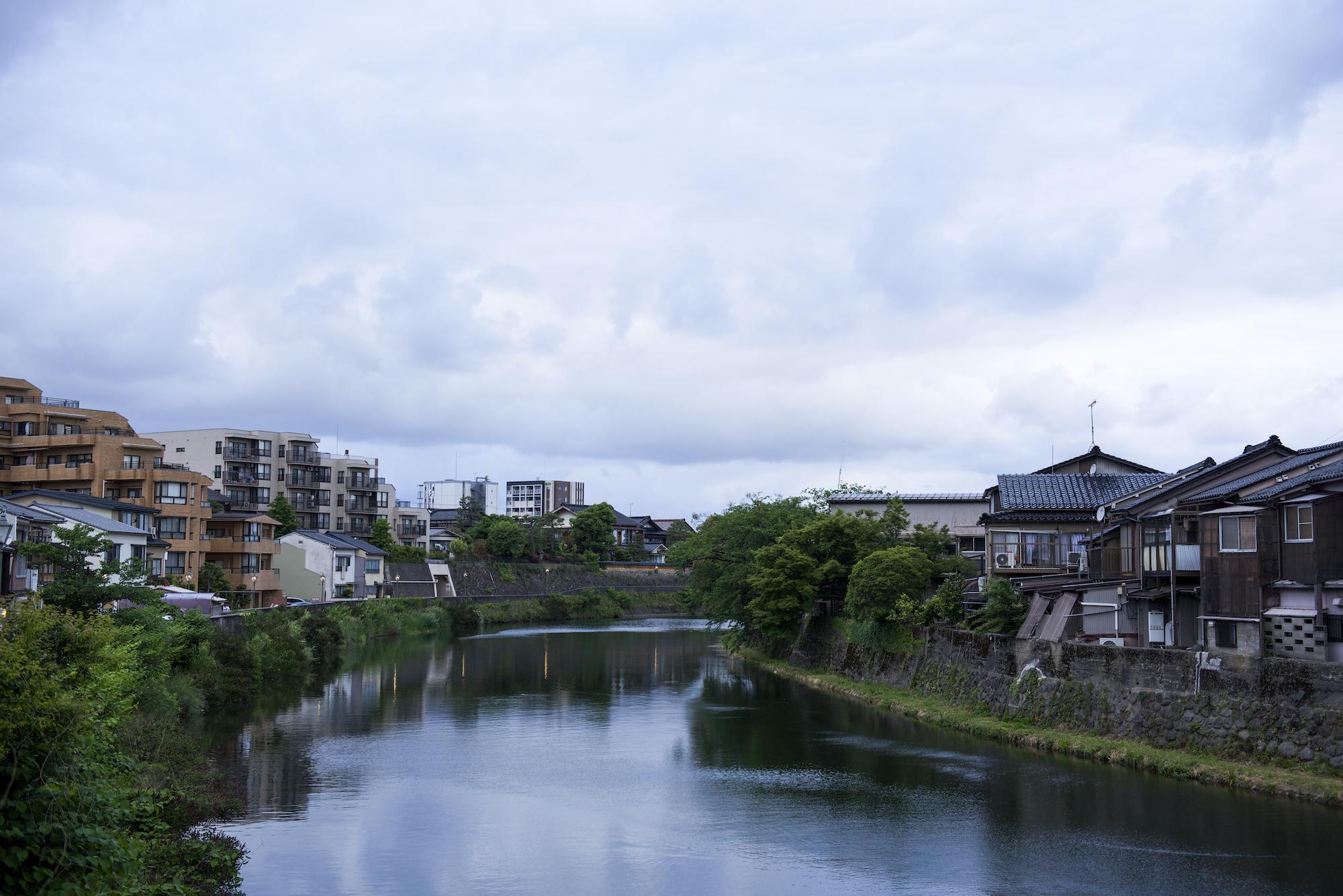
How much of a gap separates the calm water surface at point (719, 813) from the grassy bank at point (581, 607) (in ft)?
143

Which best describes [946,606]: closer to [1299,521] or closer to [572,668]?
[1299,521]

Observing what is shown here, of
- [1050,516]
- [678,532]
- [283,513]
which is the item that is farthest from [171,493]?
[678,532]

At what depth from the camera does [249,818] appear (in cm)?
2056

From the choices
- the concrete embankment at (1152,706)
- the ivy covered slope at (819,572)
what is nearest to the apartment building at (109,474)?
the ivy covered slope at (819,572)

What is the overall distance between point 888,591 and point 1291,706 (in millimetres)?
17790

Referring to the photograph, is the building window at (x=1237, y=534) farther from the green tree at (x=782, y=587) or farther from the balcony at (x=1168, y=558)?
the green tree at (x=782, y=587)

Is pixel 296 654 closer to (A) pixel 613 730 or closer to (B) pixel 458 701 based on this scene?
(B) pixel 458 701

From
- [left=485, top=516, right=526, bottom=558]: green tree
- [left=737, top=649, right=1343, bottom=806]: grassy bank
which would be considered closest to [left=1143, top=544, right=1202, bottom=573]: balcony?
[left=737, top=649, right=1343, bottom=806]: grassy bank

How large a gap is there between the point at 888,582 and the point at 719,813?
58.0 feet

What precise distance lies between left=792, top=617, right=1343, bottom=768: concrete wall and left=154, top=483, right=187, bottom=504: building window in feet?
127

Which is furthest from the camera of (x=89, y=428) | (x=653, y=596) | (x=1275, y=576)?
(x=653, y=596)

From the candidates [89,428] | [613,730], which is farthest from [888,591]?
[89,428]

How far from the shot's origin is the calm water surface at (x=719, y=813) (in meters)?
17.1

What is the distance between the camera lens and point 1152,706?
23.7 meters
